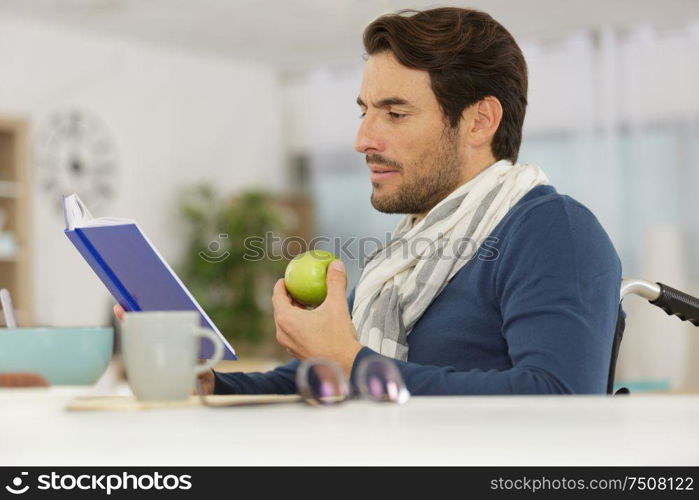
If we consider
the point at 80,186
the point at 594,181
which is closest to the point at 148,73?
the point at 80,186

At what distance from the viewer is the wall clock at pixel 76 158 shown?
6262mm

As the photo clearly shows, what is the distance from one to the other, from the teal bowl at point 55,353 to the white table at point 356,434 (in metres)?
0.10

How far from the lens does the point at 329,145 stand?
7.62 m

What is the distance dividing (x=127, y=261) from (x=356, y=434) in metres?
0.71

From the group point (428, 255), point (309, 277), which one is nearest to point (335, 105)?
point (428, 255)

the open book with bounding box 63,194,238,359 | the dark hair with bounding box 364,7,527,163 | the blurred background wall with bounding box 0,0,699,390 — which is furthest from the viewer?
the blurred background wall with bounding box 0,0,699,390

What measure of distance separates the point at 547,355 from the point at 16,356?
26.3 inches

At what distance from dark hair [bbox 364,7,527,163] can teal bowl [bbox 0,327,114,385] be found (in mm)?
970

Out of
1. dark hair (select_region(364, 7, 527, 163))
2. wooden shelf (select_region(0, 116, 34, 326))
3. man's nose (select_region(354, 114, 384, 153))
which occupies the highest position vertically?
dark hair (select_region(364, 7, 527, 163))

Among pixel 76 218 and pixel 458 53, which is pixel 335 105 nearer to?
pixel 458 53

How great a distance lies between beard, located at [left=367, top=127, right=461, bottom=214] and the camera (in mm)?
1840

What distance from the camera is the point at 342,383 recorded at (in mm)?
823

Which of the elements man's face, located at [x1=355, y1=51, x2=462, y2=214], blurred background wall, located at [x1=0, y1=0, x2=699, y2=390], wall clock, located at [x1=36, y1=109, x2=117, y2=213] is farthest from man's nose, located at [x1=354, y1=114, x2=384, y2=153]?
wall clock, located at [x1=36, y1=109, x2=117, y2=213]

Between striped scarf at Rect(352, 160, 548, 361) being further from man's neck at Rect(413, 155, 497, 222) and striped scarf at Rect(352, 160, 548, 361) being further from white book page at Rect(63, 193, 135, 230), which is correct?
white book page at Rect(63, 193, 135, 230)
